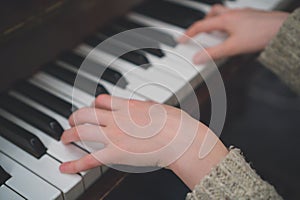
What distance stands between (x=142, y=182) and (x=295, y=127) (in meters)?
1.03

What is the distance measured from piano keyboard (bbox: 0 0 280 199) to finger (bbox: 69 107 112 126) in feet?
0.16

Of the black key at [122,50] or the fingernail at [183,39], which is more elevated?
the black key at [122,50]

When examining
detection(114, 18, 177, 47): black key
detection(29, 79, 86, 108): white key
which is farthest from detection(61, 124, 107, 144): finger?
detection(114, 18, 177, 47): black key

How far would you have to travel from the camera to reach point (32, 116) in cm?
94

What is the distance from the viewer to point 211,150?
32.8 inches

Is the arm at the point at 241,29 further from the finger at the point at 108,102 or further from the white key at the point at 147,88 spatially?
the finger at the point at 108,102

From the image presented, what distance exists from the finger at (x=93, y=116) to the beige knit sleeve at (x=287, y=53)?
448 millimetres

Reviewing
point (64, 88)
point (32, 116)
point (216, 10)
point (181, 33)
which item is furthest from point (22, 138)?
point (216, 10)

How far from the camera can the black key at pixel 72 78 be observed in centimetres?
99

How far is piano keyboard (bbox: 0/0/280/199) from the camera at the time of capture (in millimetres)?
825

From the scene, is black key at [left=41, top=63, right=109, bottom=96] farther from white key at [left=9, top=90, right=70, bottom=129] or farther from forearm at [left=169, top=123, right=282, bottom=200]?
forearm at [left=169, top=123, right=282, bottom=200]

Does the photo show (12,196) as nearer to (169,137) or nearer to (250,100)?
(169,137)

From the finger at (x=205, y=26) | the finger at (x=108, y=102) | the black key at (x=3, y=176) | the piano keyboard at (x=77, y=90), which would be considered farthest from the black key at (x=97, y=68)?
the black key at (x=3, y=176)

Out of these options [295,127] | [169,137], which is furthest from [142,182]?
[295,127]
